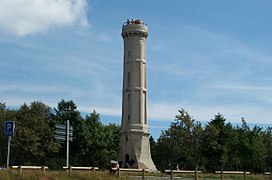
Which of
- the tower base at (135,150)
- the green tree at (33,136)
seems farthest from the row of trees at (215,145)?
the green tree at (33,136)

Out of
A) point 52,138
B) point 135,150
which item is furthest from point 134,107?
point 52,138

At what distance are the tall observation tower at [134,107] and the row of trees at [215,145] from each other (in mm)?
7380

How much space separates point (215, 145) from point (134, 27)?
20121 mm

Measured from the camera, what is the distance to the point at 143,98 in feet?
197

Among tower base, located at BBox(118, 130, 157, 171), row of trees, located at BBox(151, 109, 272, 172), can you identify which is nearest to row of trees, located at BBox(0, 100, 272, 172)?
row of trees, located at BBox(151, 109, 272, 172)

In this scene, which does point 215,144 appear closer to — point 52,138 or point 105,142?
point 105,142

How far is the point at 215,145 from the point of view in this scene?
217ft

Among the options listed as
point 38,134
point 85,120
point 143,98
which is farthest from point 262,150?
point 38,134

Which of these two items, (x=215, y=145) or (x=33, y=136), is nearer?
(x=33, y=136)

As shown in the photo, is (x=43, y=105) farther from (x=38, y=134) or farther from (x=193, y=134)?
(x=193, y=134)

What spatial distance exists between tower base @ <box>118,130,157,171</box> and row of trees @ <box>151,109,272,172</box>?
7168 mm

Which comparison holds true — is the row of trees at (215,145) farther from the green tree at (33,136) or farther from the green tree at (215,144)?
the green tree at (33,136)

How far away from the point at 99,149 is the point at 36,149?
36.0ft

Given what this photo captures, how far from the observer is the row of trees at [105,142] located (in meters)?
63.1
